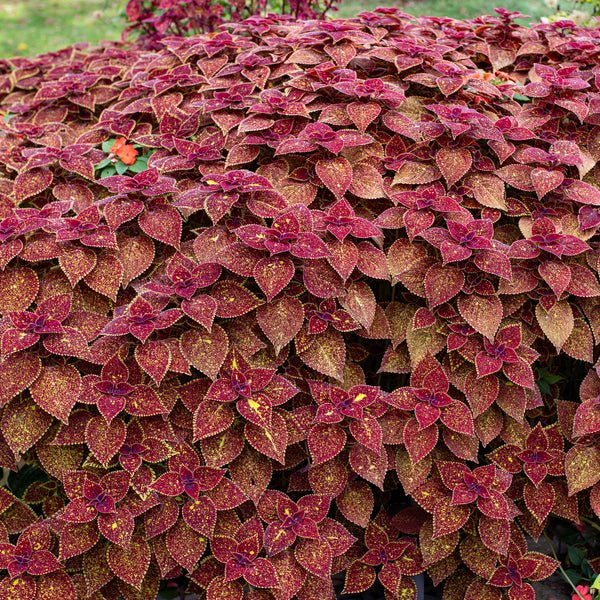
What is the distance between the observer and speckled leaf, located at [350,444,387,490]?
70.0 inches

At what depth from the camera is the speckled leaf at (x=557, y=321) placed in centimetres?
191

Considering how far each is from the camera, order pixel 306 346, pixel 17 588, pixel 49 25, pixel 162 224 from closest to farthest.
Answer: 1. pixel 17 588
2. pixel 306 346
3. pixel 162 224
4. pixel 49 25

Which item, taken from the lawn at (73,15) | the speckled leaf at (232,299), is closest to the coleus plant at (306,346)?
the speckled leaf at (232,299)

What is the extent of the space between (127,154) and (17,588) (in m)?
1.36

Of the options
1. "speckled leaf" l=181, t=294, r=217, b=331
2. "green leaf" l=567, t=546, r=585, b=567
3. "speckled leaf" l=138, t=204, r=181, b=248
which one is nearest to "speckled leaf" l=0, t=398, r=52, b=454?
"speckled leaf" l=181, t=294, r=217, b=331

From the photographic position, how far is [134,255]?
A: 1954 mm

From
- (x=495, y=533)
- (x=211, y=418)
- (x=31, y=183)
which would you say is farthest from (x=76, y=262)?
(x=495, y=533)

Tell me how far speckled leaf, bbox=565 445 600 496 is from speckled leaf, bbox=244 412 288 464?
81 centimetres

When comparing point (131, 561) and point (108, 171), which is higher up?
point (108, 171)

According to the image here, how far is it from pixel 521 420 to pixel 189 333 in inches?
37.4

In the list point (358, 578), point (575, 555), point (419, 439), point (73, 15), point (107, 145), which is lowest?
point (73, 15)

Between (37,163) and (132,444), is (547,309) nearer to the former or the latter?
(132,444)

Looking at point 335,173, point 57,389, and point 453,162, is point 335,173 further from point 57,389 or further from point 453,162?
point 57,389

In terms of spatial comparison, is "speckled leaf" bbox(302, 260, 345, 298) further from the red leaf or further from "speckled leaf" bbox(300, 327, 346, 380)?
the red leaf
